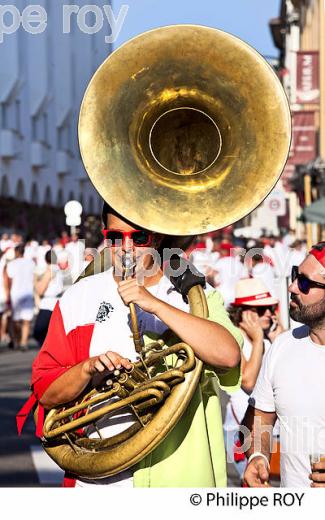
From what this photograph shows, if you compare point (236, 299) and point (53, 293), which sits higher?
point (236, 299)

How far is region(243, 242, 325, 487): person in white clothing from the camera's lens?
4.15 metres

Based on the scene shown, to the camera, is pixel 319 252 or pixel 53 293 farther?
pixel 53 293

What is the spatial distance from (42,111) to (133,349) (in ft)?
163

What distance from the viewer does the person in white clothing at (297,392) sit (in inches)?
163

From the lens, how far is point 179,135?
4090 mm

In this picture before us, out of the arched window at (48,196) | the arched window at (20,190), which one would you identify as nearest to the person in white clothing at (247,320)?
the arched window at (20,190)

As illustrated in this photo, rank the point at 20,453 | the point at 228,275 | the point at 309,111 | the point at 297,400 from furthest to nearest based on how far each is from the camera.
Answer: the point at 309,111
the point at 228,275
the point at 20,453
the point at 297,400

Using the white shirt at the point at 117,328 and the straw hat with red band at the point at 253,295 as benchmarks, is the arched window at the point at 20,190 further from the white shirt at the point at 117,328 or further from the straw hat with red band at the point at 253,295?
the white shirt at the point at 117,328

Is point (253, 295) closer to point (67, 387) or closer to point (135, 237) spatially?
point (135, 237)

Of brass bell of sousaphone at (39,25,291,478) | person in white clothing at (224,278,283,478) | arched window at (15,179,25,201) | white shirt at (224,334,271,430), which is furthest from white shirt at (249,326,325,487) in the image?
arched window at (15,179,25,201)

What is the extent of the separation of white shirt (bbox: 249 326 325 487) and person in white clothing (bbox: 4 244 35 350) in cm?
1627

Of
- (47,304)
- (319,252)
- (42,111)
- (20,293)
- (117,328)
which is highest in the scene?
(42,111)

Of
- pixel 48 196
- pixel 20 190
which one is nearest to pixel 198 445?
pixel 20 190

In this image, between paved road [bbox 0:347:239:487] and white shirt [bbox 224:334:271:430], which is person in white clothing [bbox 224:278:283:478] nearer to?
white shirt [bbox 224:334:271:430]
